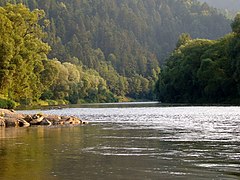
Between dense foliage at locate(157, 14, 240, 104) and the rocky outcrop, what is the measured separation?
63359 mm

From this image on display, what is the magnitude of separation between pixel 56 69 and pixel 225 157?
109237 mm

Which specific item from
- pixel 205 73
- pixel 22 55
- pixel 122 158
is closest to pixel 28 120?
pixel 122 158

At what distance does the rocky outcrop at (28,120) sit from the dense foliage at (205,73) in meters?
63.4

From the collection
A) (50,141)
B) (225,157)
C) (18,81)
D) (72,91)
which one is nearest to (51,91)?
(72,91)

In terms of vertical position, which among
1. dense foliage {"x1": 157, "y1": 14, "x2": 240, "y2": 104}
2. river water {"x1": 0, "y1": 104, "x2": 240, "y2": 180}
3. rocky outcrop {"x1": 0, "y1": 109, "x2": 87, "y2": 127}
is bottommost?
river water {"x1": 0, "y1": 104, "x2": 240, "y2": 180}

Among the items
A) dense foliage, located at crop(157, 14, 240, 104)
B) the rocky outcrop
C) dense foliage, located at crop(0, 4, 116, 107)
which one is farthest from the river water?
dense foliage, located at crop(157, 14, 240, 104)

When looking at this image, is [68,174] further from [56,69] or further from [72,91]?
[72,91]

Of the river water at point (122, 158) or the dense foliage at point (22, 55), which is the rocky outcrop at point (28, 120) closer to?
the river water at point (122, 158)

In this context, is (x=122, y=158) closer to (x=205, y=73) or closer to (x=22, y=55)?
(x=22, y=55)

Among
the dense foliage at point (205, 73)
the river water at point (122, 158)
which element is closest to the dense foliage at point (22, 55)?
the dense foliage at point (205, 73)

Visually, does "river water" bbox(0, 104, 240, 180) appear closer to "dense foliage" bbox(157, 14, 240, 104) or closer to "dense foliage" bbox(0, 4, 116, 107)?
"dense foliage" bbox(0, 4, 116, 107)

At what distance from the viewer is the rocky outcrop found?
164 ft

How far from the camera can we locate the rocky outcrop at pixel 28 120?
4994cm

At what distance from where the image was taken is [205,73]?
406 ft
